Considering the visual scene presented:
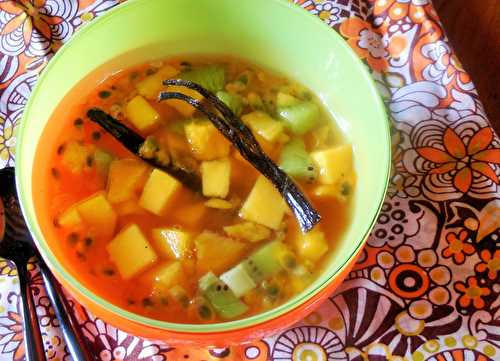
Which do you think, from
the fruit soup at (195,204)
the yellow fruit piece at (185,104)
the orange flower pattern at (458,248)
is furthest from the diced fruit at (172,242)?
the orange flower pattern at (458,248)

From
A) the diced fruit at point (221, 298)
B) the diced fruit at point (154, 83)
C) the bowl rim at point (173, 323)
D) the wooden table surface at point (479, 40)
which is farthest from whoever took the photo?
the wooden table surface at point (479, 40)

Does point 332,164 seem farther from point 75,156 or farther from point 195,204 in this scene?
point 75,156

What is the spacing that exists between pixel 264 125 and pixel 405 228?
30cm

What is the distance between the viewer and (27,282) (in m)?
1.01

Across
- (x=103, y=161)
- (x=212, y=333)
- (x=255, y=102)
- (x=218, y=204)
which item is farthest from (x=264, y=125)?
(x=212, y=333)

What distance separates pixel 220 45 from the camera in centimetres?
116

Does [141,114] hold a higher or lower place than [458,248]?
higher

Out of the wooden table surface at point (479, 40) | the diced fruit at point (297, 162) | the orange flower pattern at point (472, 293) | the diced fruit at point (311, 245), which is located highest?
the diced fruit at point (297, 162)

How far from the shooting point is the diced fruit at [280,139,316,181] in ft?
3.23

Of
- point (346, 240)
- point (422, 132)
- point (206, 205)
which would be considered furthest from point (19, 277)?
point (422, 132)

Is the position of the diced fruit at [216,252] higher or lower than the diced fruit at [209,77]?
lower

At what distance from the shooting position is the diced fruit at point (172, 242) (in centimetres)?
92

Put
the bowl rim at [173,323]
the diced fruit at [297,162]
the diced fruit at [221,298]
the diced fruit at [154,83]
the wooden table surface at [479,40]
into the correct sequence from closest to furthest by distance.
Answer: the bowl rim at [173,323]
the diced fruit at [221,298]
the diced fruit at [297,162]
the diced fruit at [154,83]
the wooden table surface at [479,40]

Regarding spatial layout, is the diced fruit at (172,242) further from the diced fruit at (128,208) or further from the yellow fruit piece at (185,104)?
the yellow fruit piece at (185,104)
